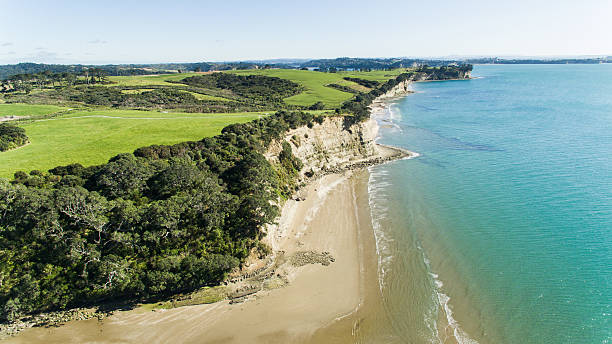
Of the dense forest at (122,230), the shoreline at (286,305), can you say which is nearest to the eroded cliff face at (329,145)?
the shoreline at (286,305)

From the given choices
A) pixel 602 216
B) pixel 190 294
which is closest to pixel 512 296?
pixel 602 216

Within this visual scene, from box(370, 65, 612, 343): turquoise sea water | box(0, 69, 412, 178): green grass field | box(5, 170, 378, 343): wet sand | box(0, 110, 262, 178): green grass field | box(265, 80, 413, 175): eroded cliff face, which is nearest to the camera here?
box(5, 170, 378, 343): wet sand

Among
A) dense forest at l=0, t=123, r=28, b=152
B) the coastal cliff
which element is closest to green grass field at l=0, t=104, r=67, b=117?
dense forest at l=0, t=123, r=28, b=152

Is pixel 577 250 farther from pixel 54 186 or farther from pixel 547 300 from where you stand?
pixel 54 186

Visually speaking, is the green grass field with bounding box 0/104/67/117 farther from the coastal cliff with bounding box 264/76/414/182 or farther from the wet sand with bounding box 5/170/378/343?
the wet sand with bounding box 5/170/378/343

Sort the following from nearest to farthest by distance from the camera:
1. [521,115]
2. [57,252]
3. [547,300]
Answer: [57,252], [547,300], [521,115]

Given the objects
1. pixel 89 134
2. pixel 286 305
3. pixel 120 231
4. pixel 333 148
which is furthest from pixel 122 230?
pixel 333 148

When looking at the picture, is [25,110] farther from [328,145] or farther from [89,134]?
[328,145]
